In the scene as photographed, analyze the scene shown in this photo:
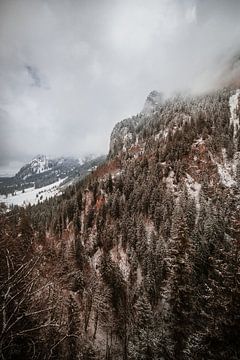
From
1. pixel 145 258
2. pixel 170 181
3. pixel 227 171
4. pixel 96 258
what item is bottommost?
pixel 96 258

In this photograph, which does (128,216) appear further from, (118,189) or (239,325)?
(239,325)

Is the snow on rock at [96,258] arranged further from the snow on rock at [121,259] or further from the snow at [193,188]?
the snow at [193,188]

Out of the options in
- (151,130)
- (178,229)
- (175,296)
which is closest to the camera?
(175,296)

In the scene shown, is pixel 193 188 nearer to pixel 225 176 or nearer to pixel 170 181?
pixel 170 181

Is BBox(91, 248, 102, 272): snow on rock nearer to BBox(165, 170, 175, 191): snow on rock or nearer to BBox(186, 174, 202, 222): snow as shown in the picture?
BBox(165, 170, 175, 191): snow on rock

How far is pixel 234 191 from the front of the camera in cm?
8594

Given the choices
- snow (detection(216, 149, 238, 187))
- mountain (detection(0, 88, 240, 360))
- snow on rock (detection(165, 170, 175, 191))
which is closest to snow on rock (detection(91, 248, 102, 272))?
mountain (detection(0, 88, 240, 360))

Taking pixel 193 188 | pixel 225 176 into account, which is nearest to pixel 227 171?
pixel 225 176

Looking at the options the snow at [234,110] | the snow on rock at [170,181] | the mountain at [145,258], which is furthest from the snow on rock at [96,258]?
the snow at [234,110]

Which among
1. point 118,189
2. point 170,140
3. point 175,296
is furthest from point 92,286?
point 170,140

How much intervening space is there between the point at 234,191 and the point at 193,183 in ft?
51.8

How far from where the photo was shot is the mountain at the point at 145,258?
15.6 meters

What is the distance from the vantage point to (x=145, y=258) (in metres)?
65.8

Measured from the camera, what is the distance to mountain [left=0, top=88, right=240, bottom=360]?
15.6 m
